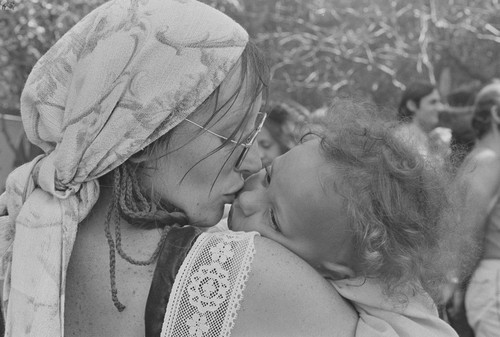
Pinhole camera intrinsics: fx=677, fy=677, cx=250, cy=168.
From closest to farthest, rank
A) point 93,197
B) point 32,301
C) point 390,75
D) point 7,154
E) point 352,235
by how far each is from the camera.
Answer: point 32,301 < point 93,197 < point 352,235 < point 7,154 < point 390,75

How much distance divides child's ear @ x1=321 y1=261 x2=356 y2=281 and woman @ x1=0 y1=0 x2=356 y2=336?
0.11m

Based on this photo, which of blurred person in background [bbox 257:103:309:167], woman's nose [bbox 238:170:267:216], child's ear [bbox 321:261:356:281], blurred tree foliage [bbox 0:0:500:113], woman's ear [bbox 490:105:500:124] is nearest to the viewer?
child's ear [bbox 321:261:356:281]

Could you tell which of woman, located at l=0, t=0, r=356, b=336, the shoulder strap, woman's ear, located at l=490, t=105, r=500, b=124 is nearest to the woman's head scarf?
woman, located at l=0, t=0, r=356, b=336

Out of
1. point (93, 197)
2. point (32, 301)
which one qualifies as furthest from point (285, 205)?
point (32, 301)

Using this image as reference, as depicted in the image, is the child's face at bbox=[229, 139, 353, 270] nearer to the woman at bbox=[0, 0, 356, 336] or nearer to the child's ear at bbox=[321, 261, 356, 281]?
the child's ear at bbox=[321, 261, 356, 281]

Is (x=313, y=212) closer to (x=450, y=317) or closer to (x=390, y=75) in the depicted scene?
(x=450, y=317)

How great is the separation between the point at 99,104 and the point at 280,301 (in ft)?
2.03

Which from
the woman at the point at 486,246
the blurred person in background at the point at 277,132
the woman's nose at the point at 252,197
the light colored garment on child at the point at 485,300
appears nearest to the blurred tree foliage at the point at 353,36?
the blurred person in background at the point at 277,132

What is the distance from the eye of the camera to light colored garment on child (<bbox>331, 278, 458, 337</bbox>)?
66.7 inches

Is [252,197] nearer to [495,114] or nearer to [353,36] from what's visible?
[495,114]

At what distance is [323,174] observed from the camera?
1.82m

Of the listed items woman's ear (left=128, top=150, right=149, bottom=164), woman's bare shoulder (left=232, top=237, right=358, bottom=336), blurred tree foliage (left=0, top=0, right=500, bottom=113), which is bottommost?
blurred tree foliage (left=0, top=0, right=500, bottom=113)

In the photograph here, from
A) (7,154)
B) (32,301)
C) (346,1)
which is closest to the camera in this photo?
(32,301)

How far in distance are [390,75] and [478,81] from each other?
6.37 ft
